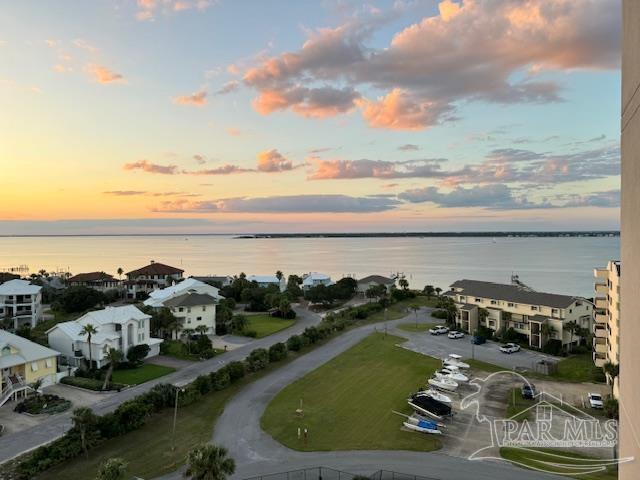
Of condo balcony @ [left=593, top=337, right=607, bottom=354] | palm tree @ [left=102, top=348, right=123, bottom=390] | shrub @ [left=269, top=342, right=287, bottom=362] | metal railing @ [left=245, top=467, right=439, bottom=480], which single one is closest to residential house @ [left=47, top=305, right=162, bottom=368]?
palm tree @ [left=102, top=348, right=123, bottom=390]

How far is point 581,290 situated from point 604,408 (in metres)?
72.6

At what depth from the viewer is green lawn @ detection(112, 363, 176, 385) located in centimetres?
3169

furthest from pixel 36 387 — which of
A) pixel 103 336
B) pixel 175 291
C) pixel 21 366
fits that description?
pixel 175 291

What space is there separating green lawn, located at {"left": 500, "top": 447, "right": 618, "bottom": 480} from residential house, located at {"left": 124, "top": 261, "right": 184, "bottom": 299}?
64.5 meters

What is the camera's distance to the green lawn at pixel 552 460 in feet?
61.6

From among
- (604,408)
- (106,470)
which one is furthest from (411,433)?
(106,470)

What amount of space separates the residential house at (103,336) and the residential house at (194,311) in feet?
21.5

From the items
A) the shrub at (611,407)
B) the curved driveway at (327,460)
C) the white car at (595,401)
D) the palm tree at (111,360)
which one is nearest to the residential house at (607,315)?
the white car at (595,401)

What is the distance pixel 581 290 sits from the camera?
87.7 meters

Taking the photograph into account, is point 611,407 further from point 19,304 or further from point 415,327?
point 19,304

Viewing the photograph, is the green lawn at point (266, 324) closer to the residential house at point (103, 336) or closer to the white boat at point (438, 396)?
the residential house at point (103, 336)

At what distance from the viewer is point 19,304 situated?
5128 centimetres

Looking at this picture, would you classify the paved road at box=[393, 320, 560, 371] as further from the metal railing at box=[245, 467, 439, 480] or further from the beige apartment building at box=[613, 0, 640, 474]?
the beige apartment building at box=[613, 0, 640, 474]

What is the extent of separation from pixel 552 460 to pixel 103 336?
102ft
